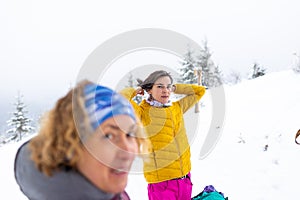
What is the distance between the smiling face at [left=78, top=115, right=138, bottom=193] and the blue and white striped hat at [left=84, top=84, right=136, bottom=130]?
0.02 metres

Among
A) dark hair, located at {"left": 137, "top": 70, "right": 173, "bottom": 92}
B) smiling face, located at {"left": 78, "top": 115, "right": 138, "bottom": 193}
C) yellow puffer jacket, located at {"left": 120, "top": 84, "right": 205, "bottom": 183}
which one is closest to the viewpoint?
smiling face, located at {"left": 78, "top": 115, "right": 138, "bottom": 193}

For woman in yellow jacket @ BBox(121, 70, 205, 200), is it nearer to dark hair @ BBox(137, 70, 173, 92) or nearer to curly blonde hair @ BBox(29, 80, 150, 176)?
dark hair @ BBox(137, 70, 173, 92)

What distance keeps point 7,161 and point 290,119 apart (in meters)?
9.24

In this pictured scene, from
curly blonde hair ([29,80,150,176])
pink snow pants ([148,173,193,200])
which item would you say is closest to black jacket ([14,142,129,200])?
curly blonde hair ([29,80,150,176])

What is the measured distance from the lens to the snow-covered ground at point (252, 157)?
15.5ft

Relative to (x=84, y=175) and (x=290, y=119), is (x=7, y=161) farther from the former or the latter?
(x=84, y=175)

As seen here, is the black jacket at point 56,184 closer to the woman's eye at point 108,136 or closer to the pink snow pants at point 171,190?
the woman's eye at point 108,136

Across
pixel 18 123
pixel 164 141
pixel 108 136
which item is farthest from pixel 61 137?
pixel 18 123

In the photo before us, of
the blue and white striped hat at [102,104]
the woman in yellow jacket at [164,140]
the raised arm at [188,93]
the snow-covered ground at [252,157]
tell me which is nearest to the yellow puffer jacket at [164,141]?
the woman in yellow jacket at [164,140]

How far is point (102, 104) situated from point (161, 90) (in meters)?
2.43

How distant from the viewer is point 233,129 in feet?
25.4

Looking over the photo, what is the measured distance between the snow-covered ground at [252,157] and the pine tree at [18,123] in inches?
708

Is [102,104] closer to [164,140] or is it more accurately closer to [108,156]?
[108,156]

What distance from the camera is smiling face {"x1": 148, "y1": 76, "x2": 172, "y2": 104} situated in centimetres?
327
